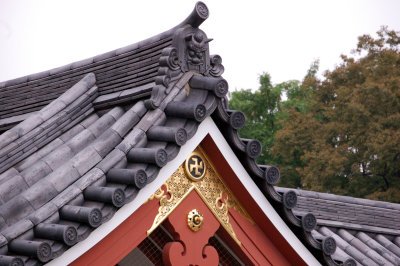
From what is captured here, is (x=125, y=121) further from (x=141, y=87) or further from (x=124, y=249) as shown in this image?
(x=124, y=249)

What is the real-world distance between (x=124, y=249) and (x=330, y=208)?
491 centimetres

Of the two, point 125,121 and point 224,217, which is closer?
point 125,121

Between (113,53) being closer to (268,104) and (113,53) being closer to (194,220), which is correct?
(194,220)

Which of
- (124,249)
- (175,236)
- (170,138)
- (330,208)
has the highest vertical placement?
(330,208)

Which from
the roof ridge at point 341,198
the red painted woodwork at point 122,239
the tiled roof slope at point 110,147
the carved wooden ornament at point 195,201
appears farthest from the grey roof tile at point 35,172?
the roof ridge at point 341,198

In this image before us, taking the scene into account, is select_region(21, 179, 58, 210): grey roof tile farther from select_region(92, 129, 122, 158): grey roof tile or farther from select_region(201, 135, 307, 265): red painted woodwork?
select_region(201, 135, 307, 265): red painted woodwork

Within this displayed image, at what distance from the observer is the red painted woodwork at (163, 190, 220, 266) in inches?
245

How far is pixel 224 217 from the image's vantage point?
6520 mm

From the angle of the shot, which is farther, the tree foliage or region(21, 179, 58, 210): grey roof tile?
the tree foliage

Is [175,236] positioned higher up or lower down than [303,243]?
lower down

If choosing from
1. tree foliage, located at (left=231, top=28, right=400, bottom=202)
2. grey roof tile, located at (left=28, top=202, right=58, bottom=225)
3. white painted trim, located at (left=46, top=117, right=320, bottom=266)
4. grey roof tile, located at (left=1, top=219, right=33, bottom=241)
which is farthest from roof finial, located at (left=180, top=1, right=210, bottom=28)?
tree foliage, located at (left=231, top=28, right=400, bottom=202)

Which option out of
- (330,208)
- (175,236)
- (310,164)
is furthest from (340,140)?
(175,236)

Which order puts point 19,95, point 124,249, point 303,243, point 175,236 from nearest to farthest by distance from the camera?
point 124,249
point 175,236
point 303,243
point 19,95

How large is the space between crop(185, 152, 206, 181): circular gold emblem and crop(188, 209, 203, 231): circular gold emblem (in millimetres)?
313
